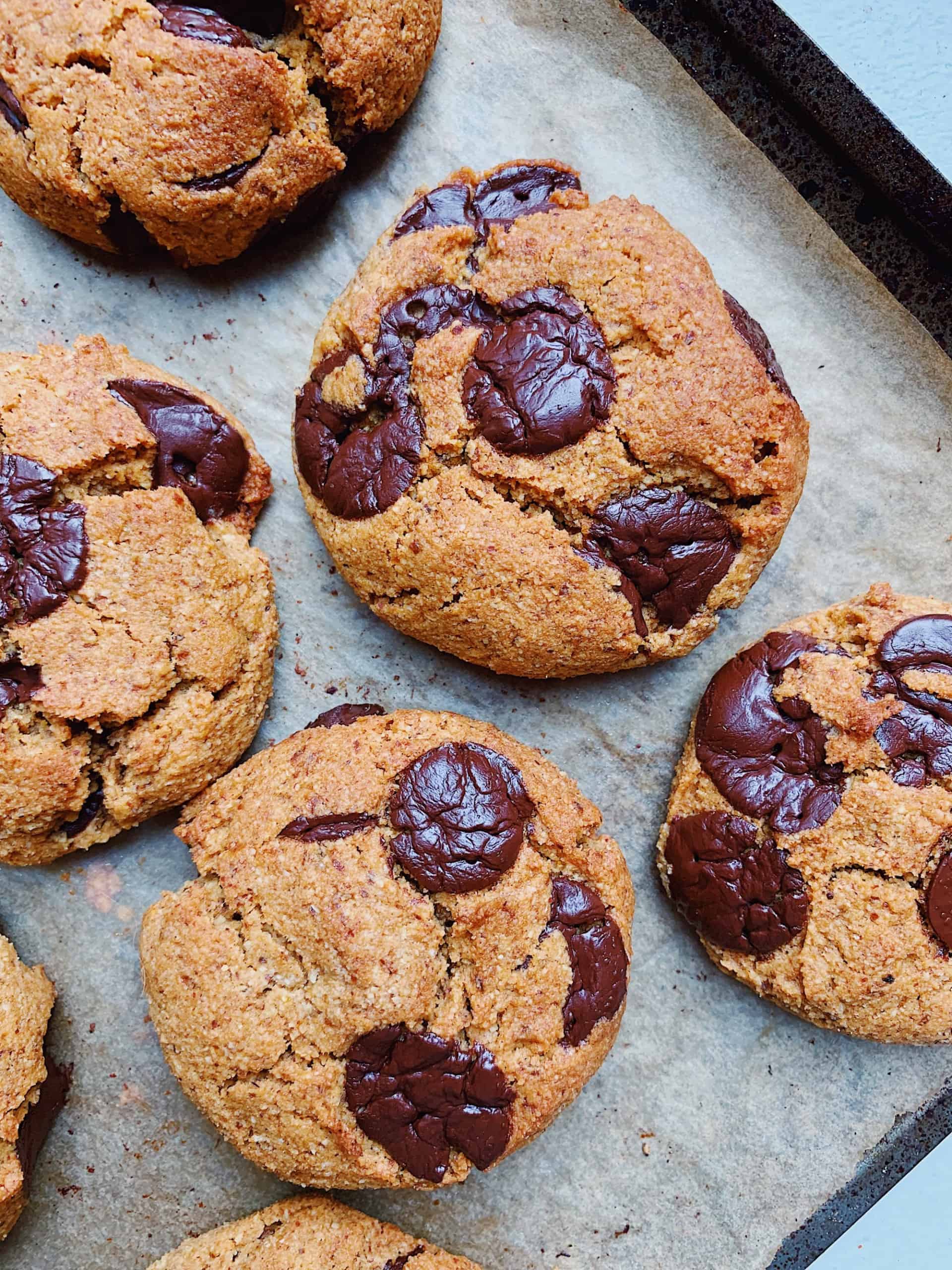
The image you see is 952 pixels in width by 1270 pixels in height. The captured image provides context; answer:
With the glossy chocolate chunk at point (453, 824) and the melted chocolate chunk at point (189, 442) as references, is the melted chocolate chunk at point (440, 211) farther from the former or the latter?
the glossy chocolate chunk at point (453, 824)

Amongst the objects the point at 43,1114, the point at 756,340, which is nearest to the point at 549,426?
the point at 756,340

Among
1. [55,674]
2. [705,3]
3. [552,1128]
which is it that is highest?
[705,3]

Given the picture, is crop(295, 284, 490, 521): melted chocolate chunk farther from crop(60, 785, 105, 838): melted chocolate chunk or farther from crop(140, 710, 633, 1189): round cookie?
crop(60, 785, 105, 838): melted chocolate chunk

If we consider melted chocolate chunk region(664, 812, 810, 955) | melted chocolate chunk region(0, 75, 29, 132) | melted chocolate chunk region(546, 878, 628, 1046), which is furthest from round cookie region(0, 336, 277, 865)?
melted chocolate chunk region(664, 812, 810, 955)

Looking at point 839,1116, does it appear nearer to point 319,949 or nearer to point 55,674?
point 319,949

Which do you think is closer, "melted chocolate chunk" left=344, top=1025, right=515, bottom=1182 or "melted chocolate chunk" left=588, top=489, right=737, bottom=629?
"melted chocolate chunk" left=344, top=1025, right=515, bottom=1182

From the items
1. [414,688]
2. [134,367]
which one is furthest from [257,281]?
[414,688]

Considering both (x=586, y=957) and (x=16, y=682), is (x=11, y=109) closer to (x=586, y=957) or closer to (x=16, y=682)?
(x=16, y=682)
